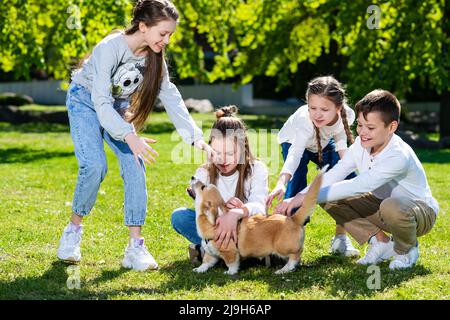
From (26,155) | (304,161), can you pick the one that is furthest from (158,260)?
(26,155)

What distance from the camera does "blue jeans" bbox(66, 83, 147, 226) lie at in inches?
189

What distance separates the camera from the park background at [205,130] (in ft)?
14.5

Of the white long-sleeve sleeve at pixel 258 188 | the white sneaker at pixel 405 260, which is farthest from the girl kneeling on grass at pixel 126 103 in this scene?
the white sneaker at pixel 405 260

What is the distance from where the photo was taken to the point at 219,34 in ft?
60.1

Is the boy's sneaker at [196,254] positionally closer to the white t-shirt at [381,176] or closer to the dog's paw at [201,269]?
the dog's paw at [201,269]

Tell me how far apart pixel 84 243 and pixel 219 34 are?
526 inches

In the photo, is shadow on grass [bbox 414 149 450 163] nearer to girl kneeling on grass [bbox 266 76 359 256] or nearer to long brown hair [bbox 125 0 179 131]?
girl kneeling on grass [bbox 266 76 359 256]

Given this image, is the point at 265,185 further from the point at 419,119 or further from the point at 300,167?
the point at 419,119

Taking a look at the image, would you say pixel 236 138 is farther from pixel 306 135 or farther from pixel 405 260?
pixel 405 260

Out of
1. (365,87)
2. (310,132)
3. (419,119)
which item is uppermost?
(310,132)

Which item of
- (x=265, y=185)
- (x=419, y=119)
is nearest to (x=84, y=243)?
(x=265, y=185)

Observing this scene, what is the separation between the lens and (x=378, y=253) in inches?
196

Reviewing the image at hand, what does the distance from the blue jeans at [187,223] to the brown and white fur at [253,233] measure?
1.24 ft
